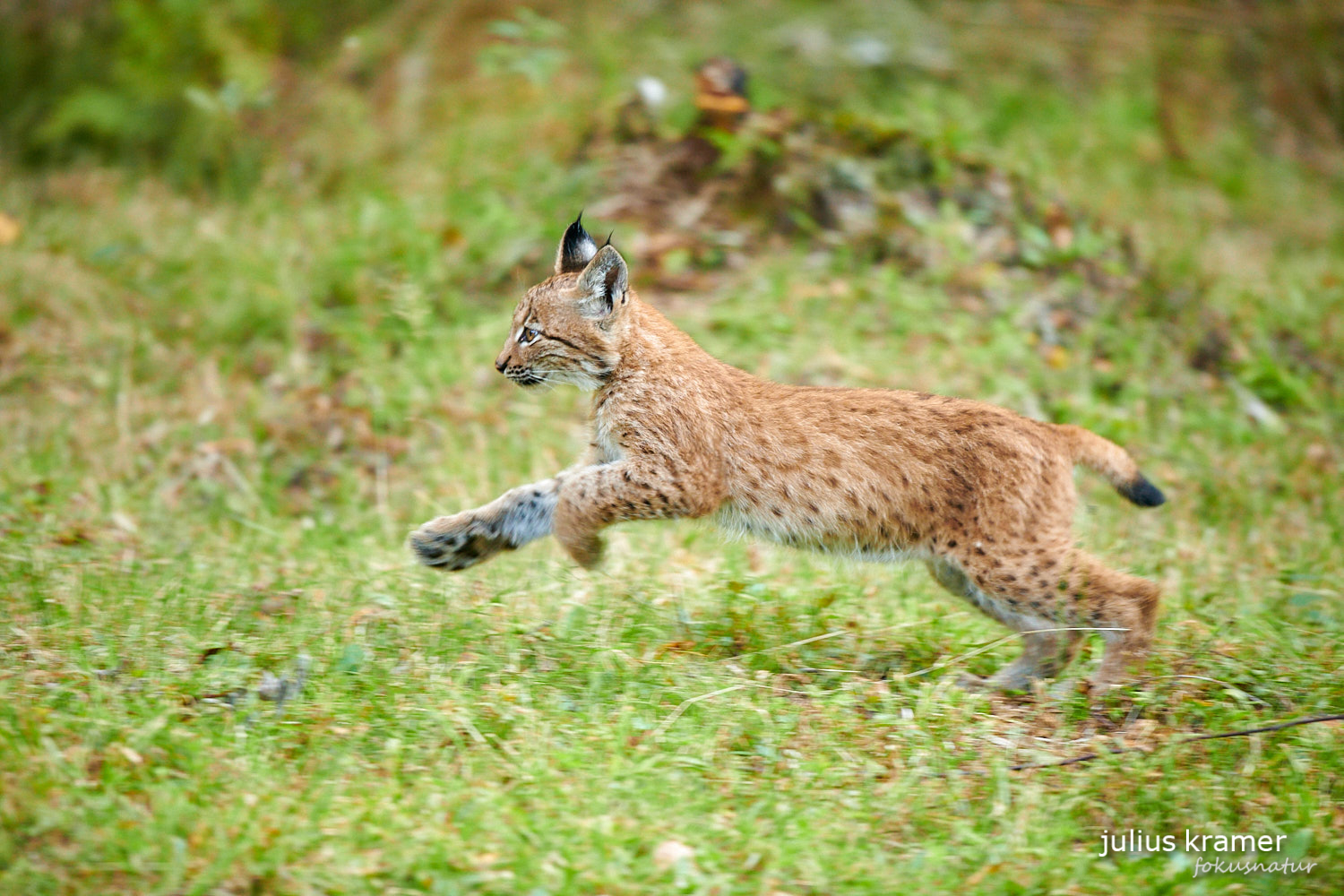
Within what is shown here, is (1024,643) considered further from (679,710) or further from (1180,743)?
(679,710)

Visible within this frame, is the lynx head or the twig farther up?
the lynx head

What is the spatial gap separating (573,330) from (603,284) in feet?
0.85

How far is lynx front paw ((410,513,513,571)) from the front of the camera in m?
5.18

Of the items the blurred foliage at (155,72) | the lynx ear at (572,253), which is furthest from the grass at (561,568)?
Result: the lynx ear at (572,253)

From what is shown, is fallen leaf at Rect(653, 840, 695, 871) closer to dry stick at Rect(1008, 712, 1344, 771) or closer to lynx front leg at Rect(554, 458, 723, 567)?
Result: dry stick at Rect(1008, 712, 1344, 771)

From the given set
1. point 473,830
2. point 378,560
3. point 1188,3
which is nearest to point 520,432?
point 378,560

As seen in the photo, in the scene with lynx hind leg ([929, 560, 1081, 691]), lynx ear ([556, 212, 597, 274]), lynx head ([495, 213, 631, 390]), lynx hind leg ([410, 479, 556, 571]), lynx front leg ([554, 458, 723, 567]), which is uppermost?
lynx ear ([556, 212, 597, 274])

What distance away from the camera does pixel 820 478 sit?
506 cm

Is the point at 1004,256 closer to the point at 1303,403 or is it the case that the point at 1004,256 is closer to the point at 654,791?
the point at 1303,403

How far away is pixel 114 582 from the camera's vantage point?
5266 mm

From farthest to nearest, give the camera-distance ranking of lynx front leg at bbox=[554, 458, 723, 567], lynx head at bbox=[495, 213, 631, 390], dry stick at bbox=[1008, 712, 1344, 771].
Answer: lynx head at bbox=[495, 213, 631, 390] < lynx front leg at bbox=[554, 458, 723, 567] < dry stick at bbox=[1008, 712, 1344, 771]

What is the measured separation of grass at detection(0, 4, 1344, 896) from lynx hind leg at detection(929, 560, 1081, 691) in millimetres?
180

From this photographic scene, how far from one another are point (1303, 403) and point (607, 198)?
525 cm

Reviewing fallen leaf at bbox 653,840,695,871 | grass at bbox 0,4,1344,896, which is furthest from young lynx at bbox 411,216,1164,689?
fallen leaf at bbox 653,840,695,871
